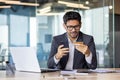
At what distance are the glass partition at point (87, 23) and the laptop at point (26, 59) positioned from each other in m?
5.29

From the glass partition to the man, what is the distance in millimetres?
4884

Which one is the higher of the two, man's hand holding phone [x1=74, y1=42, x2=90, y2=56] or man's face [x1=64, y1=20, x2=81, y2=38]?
man's face [x1=64, y1=20, x2=81, y2=38]

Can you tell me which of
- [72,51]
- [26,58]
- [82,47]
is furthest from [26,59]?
[72,51]

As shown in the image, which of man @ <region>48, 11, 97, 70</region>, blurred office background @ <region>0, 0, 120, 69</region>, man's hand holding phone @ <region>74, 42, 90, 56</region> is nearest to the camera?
man's hand holding phone @ <region>74, 42, 90, 56</region>

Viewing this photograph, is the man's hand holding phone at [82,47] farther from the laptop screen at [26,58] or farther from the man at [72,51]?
the laptop screen at [26,58]

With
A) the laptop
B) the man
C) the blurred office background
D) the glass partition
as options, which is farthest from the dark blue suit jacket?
the glass partition

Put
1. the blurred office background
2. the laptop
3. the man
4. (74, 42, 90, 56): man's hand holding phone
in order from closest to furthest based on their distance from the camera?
the laptop, (74, 42, 90, 56): man's hand holding phone, the man, the blurred office background

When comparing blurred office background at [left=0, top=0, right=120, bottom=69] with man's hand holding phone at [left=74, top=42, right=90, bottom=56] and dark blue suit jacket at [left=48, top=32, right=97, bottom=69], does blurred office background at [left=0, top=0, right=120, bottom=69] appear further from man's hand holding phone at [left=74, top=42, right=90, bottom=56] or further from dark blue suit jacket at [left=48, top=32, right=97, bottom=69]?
man's hand holding phone at [left=74, top=42, right=90, bottom=56]

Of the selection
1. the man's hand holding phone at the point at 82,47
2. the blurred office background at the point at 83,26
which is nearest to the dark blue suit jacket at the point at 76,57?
the man's hand holding phone at the point at 82,47

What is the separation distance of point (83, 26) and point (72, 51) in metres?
5.06

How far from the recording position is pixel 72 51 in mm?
2639

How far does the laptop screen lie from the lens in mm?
2107

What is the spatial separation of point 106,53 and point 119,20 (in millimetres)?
1116

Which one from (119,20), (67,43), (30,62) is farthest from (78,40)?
(119,20)
